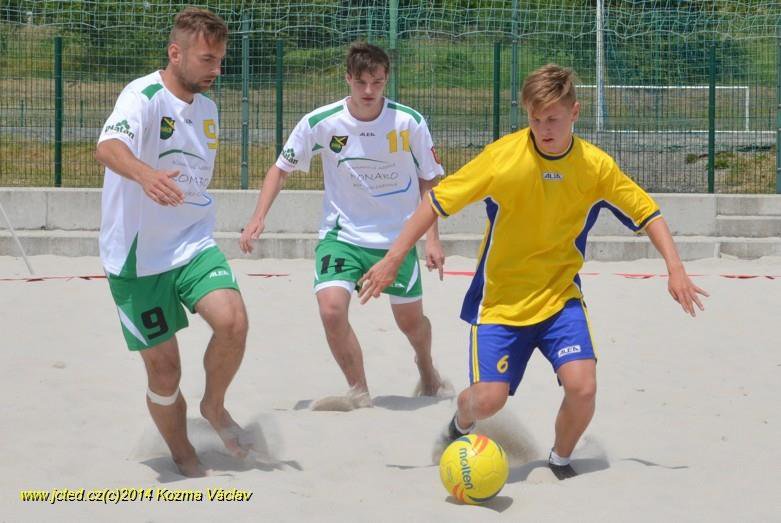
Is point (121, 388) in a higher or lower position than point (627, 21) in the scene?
lower

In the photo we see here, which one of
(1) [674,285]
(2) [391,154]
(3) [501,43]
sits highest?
(3) [501,43]

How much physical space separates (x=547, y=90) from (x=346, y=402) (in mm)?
2283

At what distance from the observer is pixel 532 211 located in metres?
4.84

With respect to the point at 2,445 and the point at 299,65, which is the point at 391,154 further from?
the point at 299,65

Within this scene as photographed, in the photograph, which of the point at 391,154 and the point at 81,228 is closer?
the point at 391,154

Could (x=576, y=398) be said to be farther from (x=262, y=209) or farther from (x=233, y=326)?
(x=262, y=209)

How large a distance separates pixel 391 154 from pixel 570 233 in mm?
1854

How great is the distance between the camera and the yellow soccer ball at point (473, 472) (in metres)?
4.45

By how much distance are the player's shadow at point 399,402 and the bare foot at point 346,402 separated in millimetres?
103

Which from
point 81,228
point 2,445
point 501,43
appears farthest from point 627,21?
point 2,445

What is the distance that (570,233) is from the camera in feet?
16.1

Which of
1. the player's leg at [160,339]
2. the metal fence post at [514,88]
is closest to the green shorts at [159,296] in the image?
the player's leg at [160,339]

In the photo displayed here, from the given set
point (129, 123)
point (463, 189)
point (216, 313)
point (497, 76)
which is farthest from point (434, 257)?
point (497, 76)

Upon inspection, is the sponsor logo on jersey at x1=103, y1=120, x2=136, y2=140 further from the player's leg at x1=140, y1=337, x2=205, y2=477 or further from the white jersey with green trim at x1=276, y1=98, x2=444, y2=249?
the white jersey with green trim at x1=276, y1=98, x2=444, y2=249
